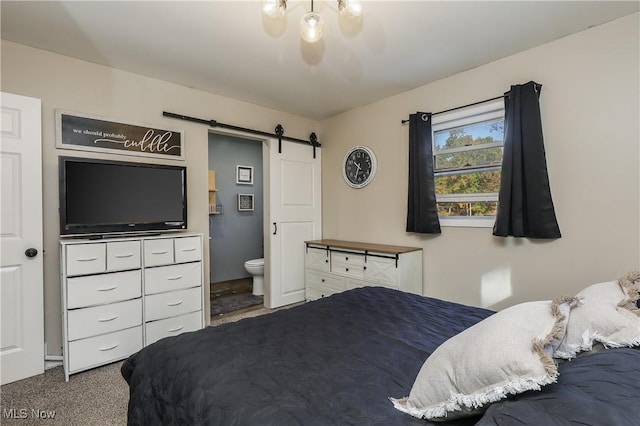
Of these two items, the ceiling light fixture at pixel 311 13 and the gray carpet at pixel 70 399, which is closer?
the ceiling light fixture at pixel 311 13

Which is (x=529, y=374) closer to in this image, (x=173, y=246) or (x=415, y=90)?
(x=173, y=246)

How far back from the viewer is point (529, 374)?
27.4 inches

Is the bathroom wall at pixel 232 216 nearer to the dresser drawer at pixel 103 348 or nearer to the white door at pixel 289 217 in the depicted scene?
the white door at pixel 289 217

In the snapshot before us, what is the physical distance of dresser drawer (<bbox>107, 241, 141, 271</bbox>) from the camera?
8.05ft

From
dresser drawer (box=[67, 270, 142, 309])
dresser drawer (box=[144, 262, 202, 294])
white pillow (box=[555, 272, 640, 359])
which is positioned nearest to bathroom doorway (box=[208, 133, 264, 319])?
dresser drawer (box=[144, 262, 202, 294])

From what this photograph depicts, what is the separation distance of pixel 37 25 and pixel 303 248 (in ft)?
10.6

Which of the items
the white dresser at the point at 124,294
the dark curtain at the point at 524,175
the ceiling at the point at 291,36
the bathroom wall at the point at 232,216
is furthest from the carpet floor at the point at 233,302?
the dark curtain at the point at 524,175

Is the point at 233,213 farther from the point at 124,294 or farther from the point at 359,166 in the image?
the point at 124,294

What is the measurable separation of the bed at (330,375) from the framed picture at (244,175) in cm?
358

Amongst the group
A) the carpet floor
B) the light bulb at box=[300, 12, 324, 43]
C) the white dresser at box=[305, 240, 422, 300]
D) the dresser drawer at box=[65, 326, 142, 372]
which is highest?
the light bulb at box=[300, 12, 324, 43]

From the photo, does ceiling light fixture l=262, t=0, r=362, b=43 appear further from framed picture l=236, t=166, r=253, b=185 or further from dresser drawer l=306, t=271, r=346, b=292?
framed picture l=236, t=166, r=253, b=185

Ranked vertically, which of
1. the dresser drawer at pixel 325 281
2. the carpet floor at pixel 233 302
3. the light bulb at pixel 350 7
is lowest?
the carpet floor at pixel 233 302

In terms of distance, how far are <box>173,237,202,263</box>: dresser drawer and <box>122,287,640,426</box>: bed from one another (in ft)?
4.47

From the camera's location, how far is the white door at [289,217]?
3881mm
